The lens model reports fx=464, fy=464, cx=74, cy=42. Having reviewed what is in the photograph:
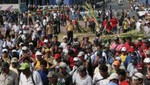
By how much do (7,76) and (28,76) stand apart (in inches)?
20.3

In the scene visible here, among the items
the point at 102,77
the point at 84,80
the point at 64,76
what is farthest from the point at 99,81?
the point at 64,76

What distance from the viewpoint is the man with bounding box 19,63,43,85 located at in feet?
28.8

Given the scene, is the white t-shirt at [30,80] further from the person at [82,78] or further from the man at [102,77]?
the man at [102,77]

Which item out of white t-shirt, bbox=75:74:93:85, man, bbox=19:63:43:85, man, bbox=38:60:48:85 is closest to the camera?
man, bbox=19:63:43:85

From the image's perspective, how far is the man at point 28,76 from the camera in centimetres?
879

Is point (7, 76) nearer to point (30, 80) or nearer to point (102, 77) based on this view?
point (30, 80)

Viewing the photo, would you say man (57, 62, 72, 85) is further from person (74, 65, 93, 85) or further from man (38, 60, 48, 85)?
man (38, 60, 48, 85)

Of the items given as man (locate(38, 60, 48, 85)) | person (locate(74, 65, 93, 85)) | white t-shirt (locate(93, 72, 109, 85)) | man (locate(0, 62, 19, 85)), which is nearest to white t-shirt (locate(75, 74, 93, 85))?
person (locate(74, 65, 93, 85))

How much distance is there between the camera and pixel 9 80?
9156 millimetres

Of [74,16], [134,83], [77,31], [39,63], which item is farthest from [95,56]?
[74,16]

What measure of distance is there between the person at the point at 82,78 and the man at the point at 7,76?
1218 mm

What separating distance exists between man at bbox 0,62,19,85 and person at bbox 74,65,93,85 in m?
1.22

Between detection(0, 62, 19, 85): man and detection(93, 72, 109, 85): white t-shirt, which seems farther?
detection(0, 62, 19, 85): man

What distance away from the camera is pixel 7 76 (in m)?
9.14
